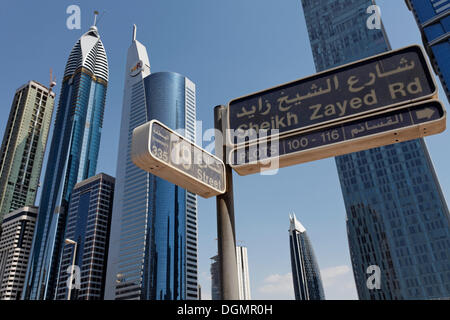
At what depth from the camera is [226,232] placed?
4055 millimetres

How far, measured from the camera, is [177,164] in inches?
155

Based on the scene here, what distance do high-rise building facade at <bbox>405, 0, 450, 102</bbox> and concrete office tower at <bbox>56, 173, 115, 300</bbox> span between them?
15354 cm

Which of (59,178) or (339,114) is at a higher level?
(59,178)

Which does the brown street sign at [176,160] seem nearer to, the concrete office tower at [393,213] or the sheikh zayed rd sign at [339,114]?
the sheikh zayed rd sign at [339,114]

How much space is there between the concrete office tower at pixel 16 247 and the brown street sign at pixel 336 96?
8407 inches

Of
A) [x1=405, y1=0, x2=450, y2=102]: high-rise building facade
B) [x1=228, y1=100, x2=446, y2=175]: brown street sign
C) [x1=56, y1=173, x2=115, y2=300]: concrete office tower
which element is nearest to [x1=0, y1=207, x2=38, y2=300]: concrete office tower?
[x1=56, y1=173, x2=115, y2=300]: concrete office tower

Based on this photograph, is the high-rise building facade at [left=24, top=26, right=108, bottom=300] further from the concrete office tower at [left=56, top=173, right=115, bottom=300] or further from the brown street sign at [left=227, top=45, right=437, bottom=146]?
the brown street sign at [left=227, top=45, right=437, bottom=146]

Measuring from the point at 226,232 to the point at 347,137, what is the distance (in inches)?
73.4

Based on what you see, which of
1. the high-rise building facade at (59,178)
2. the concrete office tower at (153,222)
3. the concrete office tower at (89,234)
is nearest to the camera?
the concrete office tower at (153,222)

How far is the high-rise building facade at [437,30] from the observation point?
64625 mm

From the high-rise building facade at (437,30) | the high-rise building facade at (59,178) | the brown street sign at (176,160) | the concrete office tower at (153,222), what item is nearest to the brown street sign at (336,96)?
the brown street sign at (176,160)

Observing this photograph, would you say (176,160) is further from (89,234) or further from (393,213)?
(89,234)

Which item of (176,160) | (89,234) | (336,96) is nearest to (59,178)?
(89,234)

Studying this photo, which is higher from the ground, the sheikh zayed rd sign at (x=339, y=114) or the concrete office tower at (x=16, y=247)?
the concrete office tower at (x=16, y=247)
